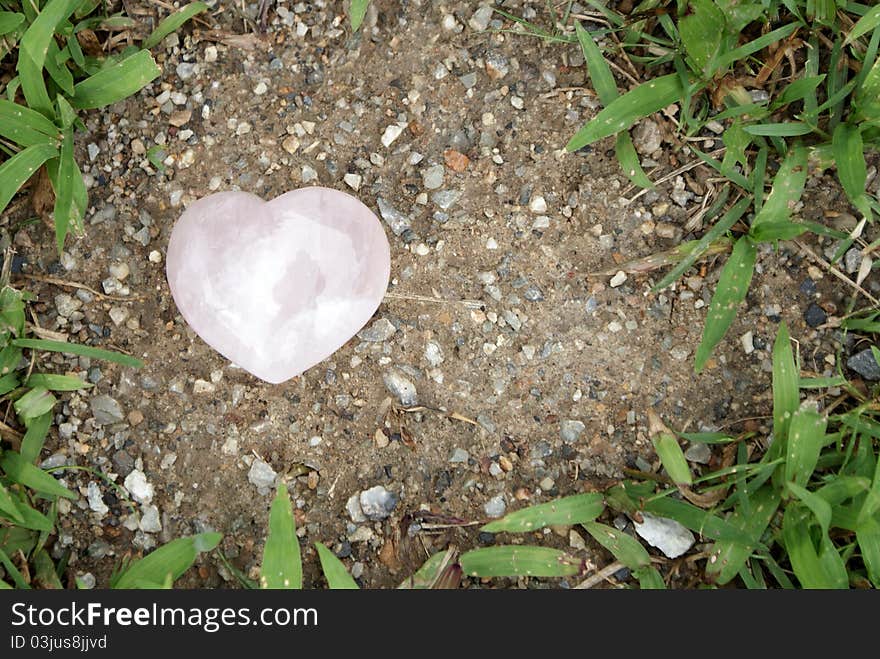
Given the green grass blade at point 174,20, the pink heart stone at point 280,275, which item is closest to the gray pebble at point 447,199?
the pink heart stone at point 280,275

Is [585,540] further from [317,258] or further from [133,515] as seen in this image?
[133,515]

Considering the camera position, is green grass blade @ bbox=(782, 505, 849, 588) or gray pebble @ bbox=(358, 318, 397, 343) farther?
gray pebble @ bbox=(358, 318, 397, 343)

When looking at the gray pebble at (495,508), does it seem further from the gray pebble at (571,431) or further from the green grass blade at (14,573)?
the green grass blade at (14,573)

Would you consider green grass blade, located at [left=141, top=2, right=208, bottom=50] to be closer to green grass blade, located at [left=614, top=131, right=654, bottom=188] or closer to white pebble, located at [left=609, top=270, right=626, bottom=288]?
green grass blade, located at [left=614, top=131, right=654, bottom=188]

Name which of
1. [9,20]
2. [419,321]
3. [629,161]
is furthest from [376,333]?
[9,20]

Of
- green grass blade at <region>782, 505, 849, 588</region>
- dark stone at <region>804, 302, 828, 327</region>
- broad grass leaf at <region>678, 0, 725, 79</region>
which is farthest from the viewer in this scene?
dark stone at <region>804, 302, 828, 327</region>

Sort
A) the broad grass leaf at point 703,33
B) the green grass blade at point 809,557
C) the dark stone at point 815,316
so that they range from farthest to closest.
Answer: the dark stone at point 815,316 → the broad grass leaf at point 703,33 → the green grass blade at point 809,557

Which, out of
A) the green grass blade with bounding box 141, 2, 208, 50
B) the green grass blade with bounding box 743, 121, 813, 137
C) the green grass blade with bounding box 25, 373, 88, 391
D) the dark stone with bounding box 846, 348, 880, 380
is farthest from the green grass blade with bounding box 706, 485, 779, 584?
the green grass blade with bounding box 141, 2, 208, 50
